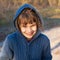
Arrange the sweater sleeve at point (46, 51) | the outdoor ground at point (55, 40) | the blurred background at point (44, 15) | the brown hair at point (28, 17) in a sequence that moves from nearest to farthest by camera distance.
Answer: the brown hair at point (28, 17) → the sweater sleeve at point (46, 51) → the outdoor ground at point (55, 40) → the blurred background at point (44, 15)

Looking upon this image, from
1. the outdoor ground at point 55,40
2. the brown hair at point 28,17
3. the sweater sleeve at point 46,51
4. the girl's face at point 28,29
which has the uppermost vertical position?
the brown hair at point 28,17

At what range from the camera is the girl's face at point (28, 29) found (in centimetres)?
206

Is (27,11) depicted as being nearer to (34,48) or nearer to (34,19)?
(34,19)

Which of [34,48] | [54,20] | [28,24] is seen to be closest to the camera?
[28,24]

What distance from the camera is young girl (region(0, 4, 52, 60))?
2.07 m

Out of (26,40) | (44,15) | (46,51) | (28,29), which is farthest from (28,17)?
(44,15)

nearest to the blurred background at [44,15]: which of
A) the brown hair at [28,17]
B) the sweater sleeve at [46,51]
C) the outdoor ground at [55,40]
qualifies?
the outdoor ground at [55,40]

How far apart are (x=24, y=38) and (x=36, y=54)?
17 cm

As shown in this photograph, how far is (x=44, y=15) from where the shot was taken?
6.32 metres

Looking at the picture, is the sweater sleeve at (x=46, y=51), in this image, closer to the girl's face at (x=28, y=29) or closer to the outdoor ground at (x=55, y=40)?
the girl's face at (x=28, y=29)

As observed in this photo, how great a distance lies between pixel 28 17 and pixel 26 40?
227mm

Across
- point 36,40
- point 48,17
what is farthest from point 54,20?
point 36,40

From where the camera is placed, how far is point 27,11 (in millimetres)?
2105

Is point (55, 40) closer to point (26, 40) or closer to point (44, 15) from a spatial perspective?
point (44, 15)
